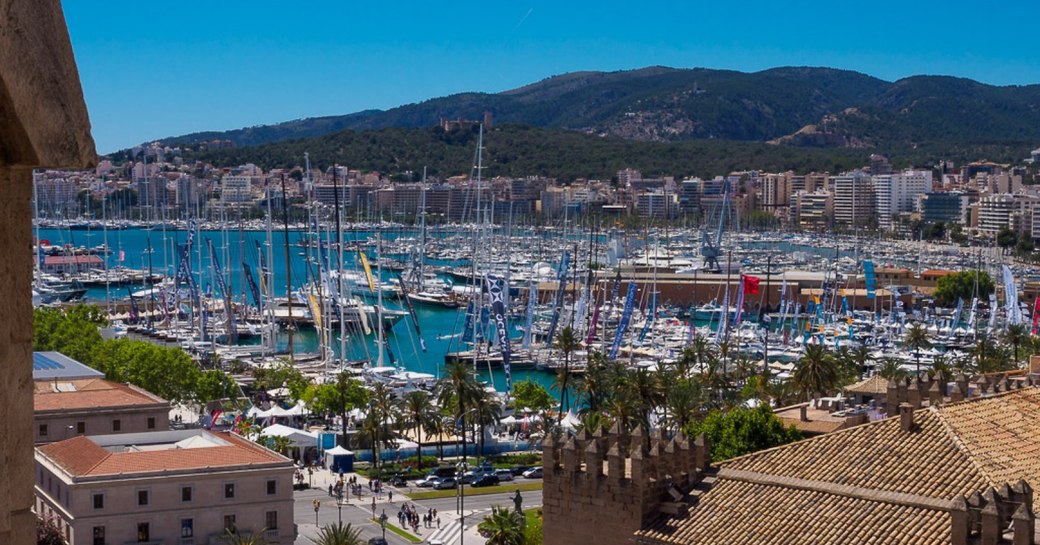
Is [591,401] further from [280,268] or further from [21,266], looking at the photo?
[280,268]

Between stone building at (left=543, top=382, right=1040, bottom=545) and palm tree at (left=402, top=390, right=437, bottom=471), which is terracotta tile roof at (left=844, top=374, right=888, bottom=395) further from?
stone building at (left=543, top=382, right=1040, bottom=545)

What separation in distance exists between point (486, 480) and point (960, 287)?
73432 millimetres

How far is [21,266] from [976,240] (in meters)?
189

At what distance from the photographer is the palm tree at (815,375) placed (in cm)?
4678

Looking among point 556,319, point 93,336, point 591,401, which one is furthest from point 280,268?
point 591,401

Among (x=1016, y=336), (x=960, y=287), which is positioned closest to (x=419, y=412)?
(x=1016, y=336)

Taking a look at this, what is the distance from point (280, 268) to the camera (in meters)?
163

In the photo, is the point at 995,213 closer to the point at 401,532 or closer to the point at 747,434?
the point at 401,532

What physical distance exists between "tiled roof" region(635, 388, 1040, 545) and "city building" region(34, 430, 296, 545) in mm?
15757

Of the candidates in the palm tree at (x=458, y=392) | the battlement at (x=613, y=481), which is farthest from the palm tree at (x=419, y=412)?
the battlement at (x=613, y=481)

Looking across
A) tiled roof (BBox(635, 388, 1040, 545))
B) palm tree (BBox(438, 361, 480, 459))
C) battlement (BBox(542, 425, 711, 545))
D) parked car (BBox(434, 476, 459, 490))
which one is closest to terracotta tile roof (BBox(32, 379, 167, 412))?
parked car (BBox(434, 476, 459, 490))

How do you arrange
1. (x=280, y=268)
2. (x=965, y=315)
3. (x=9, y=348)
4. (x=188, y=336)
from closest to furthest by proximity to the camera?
(x=9, y=348), (x=188, y=336), (x=965, y=315), (x=280, y=268)

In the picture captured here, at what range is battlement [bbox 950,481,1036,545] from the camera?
43.4ft

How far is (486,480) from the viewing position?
1586 inches
